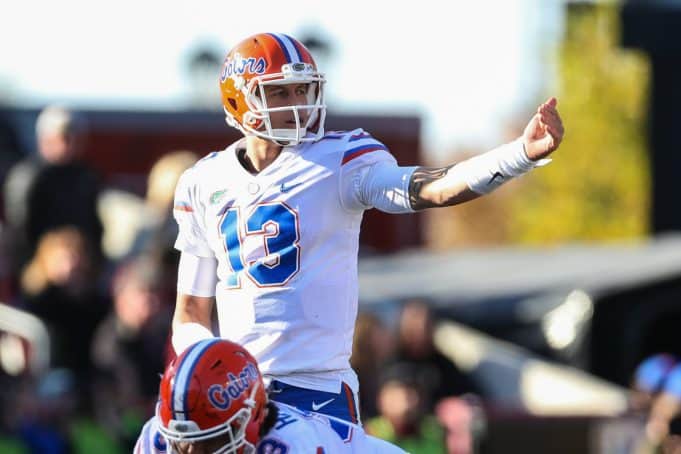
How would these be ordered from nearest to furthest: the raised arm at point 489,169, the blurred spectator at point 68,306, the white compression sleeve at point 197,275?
the raised arm at point 489,169
the white compression sleeve at point 197,275
the blurred spectator at point 68,306

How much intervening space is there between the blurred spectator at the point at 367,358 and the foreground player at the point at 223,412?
5.49 metres

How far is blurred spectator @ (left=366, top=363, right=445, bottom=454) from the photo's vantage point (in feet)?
36.8

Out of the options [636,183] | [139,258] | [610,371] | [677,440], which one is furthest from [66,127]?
[636,183]

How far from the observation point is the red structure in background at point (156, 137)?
24125 mm

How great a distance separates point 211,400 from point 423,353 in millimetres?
7201

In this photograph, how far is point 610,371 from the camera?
16.4 m

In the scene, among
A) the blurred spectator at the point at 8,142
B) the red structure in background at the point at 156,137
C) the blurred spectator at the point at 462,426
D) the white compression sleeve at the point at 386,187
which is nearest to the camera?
the white compression sleeve at the point at 386,187

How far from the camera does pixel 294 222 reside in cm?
607

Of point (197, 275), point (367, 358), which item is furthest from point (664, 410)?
point (197, 275)

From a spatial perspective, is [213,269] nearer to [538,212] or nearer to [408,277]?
[408,277]

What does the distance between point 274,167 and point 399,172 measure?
506 millimetres

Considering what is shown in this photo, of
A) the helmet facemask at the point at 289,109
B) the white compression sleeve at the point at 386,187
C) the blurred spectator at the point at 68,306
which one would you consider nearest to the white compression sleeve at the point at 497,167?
the white compression sleeve at the point at 386,187

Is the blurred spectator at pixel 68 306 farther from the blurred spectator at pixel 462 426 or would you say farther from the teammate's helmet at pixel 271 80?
the teammate's helmet at pixel 271 80

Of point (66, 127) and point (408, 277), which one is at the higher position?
point (66, 127)
